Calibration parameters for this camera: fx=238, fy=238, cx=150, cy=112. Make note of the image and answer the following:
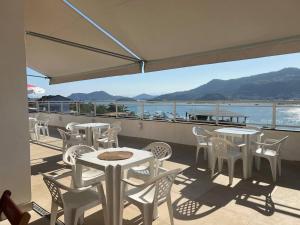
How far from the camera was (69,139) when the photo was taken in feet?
19.5

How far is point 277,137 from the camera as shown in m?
5.47

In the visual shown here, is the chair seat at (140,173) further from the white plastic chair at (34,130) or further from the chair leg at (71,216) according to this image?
the white plastic chair at (34,130)

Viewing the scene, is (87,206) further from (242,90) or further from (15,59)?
(242,90)

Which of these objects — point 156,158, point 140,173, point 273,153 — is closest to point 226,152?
point 273,153

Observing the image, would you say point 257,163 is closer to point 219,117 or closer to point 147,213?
point 219,117

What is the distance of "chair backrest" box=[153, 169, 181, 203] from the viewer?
2.33 metres

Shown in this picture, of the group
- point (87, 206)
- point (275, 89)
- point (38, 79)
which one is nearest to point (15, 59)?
point (87, 206)

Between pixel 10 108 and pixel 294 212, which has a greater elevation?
pixel 10 108

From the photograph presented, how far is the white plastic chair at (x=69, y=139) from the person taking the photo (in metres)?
5.75

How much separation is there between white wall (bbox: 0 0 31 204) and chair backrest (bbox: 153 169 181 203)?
1.85 meters

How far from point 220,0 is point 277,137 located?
3.36 m

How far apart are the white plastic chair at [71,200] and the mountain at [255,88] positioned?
5644 millimetres

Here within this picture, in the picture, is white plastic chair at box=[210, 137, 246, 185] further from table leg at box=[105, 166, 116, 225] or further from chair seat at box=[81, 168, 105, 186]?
table leg at box=[105, 166, 116, 225]

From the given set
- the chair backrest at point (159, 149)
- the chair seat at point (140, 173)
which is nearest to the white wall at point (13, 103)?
the chair seat at point (140, 173)
